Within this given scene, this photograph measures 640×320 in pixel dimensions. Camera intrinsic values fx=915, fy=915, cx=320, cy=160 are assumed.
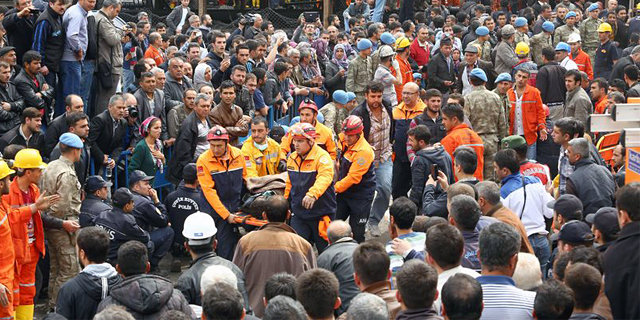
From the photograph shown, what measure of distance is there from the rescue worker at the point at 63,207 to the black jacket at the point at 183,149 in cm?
203

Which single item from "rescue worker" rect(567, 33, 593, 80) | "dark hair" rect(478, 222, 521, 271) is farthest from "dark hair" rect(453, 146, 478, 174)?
"rescue worker" rect(567, 33, 593, 80)

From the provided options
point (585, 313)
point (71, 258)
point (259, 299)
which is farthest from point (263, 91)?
point (585, 313)

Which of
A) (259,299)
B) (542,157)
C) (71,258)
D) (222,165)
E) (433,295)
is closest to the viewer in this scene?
(433,295)

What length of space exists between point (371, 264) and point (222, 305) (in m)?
1.04

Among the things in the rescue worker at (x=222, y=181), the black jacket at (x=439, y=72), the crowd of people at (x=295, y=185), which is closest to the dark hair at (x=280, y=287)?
the crowd of people at (x=295, y=185)

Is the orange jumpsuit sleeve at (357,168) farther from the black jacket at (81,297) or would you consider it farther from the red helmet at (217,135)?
the black jacket at (81,297)

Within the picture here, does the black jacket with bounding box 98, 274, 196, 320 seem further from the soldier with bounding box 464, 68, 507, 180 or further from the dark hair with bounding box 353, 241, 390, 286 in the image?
the soldier with bounding box 464, 68, 507, 180

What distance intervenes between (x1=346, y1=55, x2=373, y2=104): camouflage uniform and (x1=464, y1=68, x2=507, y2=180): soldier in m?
2.84

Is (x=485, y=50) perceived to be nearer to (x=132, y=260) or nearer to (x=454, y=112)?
(x=454, y=112)

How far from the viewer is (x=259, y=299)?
23.9ft

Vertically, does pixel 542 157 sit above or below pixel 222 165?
below

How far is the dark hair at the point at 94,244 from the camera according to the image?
21.6 feet

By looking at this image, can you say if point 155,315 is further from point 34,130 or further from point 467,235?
point 34,130

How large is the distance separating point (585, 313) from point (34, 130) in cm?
655
